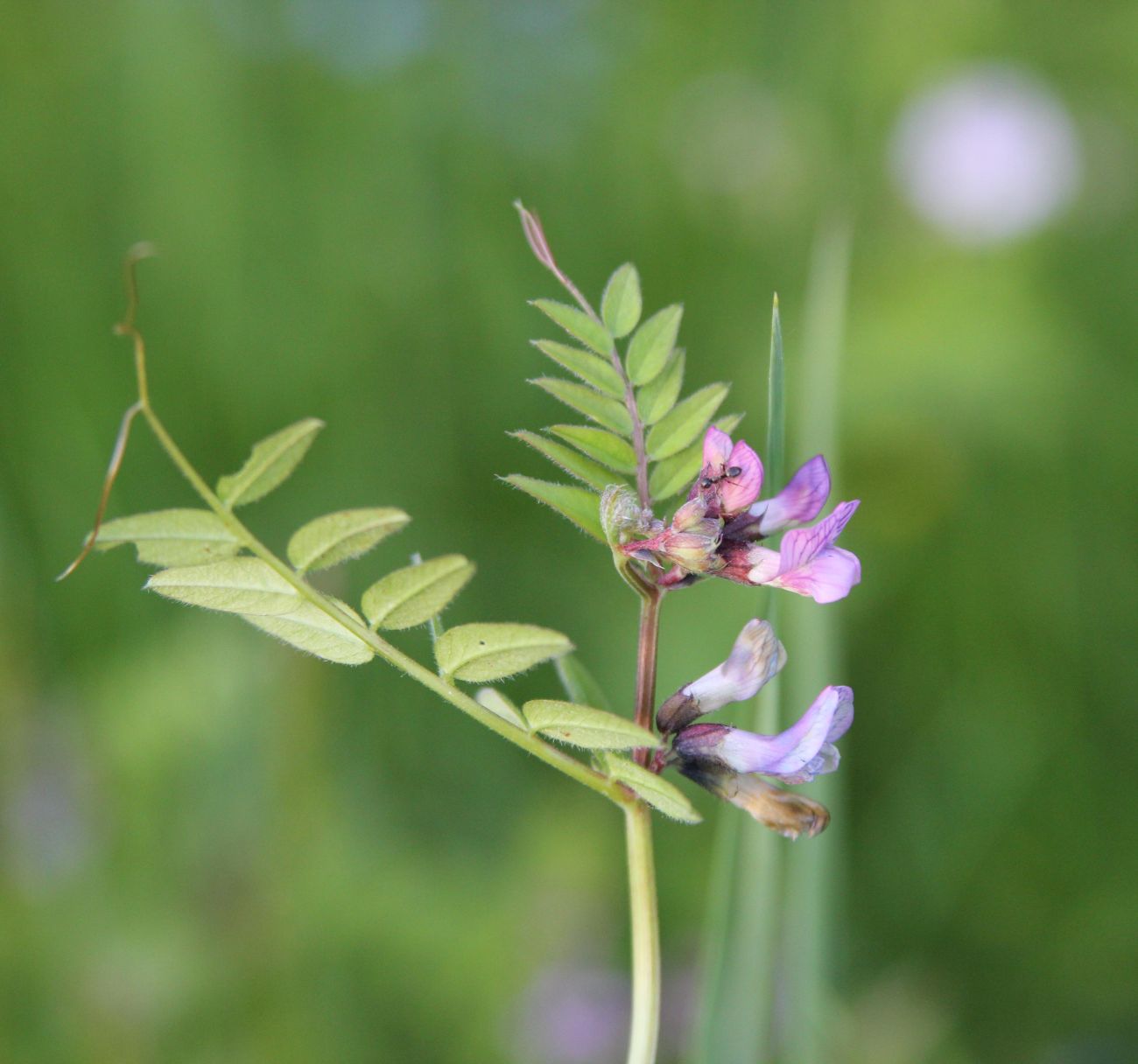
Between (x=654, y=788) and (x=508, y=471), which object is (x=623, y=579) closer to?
(x=654, y=788)

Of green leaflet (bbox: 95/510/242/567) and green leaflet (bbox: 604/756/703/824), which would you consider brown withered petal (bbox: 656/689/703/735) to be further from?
green leaflet (bbox: 95/510/242/567)

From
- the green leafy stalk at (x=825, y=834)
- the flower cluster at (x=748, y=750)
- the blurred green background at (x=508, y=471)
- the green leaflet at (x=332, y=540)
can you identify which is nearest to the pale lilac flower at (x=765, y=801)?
the flower cluster at (x=748, y=750)

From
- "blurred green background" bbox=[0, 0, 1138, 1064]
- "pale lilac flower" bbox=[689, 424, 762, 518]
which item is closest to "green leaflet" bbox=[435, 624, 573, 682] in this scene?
"pale lilac flower" bbox=[689, 424, 762, 518]

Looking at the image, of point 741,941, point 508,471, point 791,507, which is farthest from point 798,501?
point 508,471

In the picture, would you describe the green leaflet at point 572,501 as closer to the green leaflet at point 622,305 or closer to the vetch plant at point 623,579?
the vetch plant at point 623,579

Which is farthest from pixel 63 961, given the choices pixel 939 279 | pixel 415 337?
pixel 939 279
